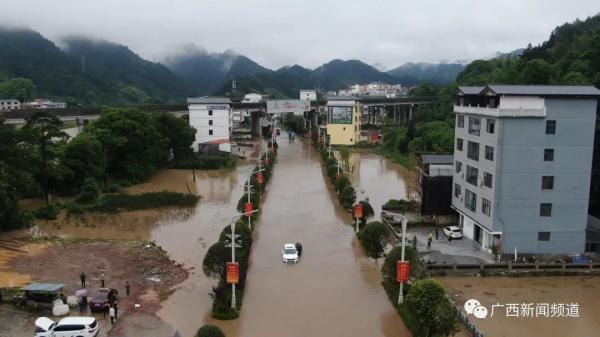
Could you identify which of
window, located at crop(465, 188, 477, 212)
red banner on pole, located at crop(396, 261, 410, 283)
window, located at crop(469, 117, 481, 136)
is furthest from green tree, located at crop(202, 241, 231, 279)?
window, located at crop(469, 117, 481, 136)

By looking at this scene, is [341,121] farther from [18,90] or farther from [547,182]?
[18,90]

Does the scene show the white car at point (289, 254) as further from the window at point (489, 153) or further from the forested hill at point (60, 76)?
the forested hill at point (60, 76)

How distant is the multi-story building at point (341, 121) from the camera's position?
68.4 m

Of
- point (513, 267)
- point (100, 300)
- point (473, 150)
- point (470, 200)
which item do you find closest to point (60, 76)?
point (473, 150)

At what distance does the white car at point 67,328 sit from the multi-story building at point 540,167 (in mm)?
16067

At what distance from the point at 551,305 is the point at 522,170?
612 centimetres

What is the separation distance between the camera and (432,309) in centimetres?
1441

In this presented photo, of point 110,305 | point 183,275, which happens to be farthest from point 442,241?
point 110,305

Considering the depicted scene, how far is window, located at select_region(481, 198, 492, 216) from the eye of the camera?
2327 cm

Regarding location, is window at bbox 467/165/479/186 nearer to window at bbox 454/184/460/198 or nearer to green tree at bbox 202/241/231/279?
window at bbox 454/184/460/198

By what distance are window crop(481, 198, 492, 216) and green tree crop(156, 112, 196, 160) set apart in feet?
110

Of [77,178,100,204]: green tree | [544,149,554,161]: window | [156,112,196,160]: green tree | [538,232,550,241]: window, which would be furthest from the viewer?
[156,112,196,160]: green tree

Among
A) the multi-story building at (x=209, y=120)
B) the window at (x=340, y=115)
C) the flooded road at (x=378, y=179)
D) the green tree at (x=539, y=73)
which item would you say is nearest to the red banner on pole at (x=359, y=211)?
the flooded road at (x=378, y=179)

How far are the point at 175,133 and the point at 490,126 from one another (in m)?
34.4
